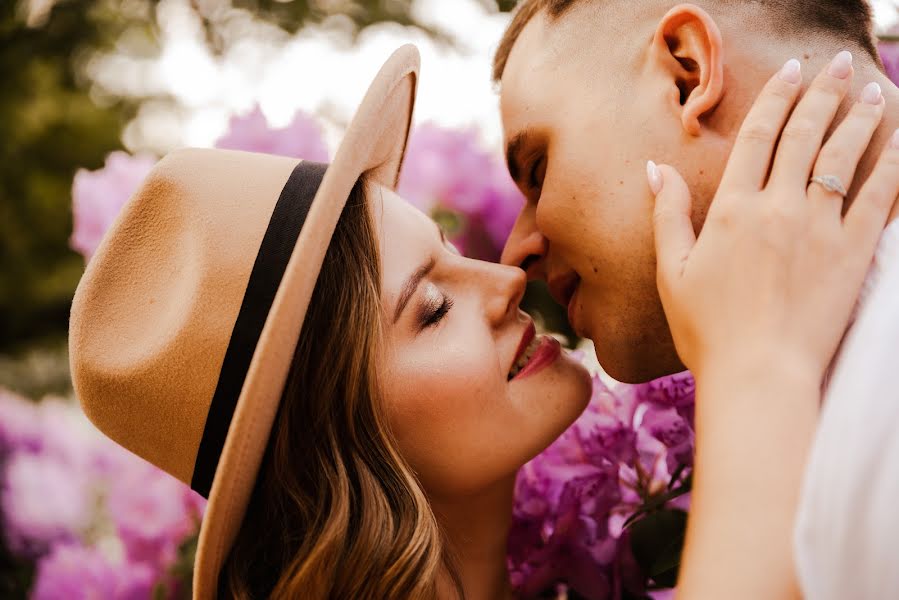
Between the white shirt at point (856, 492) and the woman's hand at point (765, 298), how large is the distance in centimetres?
11

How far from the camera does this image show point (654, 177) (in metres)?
1.60

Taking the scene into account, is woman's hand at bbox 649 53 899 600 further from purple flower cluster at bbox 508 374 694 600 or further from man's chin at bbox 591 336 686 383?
purple flower cluster at bbox 508 374 694 600

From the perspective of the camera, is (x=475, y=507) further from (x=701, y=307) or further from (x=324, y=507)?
(x=701, y=307)

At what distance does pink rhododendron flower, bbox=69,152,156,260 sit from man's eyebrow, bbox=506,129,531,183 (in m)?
0.96

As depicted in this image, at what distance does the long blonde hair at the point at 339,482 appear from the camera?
150 centimetres

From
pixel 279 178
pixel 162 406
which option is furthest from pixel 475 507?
pixel 279 178

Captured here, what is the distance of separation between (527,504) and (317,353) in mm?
786

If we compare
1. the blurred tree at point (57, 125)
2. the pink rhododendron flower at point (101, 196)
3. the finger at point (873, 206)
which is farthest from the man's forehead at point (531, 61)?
the blurred tree at point (57, 125)

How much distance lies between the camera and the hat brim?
1.36m

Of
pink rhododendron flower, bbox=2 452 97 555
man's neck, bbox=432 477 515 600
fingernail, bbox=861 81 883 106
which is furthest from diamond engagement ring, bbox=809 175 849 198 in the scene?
pink rhododendron flower, bbox=2 452 97 555

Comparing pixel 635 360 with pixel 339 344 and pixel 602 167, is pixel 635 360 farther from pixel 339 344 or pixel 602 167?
pixel 339 344

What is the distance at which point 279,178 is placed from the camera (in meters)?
1.57

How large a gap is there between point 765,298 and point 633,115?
57 cm

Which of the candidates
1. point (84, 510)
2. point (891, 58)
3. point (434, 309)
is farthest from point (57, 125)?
point (891, 58)
